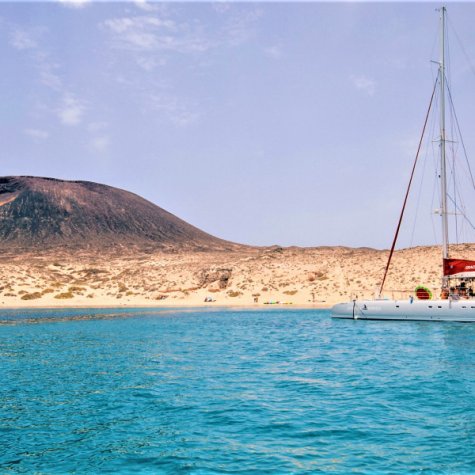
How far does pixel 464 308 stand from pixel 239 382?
25.7 meters

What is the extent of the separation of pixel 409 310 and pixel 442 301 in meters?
2.67

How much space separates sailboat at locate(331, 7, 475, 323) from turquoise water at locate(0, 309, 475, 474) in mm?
9247

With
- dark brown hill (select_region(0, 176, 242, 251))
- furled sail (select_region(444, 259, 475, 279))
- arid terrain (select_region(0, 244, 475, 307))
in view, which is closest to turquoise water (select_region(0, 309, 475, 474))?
furled sail (select_region(444, 259, 475, 279))

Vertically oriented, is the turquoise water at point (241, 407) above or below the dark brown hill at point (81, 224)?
below

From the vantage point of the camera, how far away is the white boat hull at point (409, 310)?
37.4 metres

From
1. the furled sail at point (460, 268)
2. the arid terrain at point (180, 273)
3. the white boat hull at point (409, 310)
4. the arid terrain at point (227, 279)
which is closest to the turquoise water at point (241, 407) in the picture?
the white boat hull at point (409, 310)

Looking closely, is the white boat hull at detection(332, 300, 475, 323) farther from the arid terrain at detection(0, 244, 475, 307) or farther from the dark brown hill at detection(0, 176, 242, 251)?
the dark brown hill at detection(0, 176, 242, 251)

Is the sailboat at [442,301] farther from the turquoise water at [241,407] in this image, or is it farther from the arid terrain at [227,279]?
the arid terrain at [227,279]

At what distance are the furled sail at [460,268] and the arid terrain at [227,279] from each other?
24.6 meters

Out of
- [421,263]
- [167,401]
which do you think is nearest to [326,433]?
[167,401]

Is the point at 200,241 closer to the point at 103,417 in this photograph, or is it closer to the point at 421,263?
the point at 421,263

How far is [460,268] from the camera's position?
131 feet

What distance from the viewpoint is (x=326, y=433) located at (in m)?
12.0

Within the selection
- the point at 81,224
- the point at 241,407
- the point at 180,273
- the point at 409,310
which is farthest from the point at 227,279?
the point at 81,224
